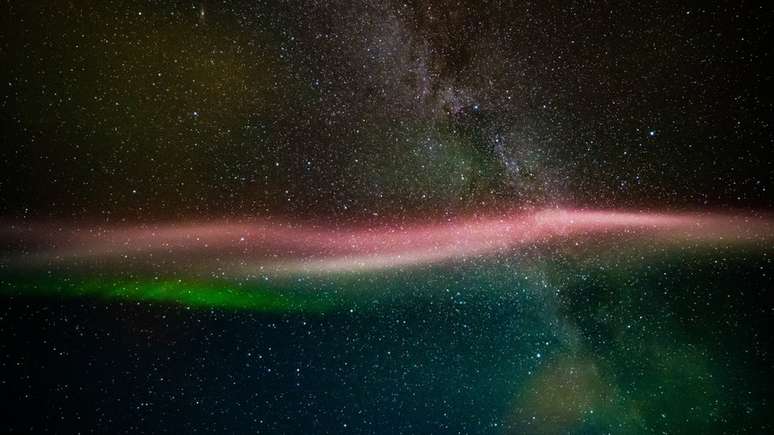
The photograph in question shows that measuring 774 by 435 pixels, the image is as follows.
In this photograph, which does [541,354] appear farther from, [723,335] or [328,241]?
[328,241]

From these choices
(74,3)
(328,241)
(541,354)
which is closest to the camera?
(74,3)

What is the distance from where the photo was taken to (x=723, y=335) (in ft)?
3.69

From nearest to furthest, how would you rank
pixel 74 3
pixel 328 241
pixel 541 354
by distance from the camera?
pixel 74 3 → pixel 328 241 → pixel 541 354

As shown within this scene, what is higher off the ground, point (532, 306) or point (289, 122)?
point (289, 122)

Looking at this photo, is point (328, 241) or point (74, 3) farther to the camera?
point (328, 241)

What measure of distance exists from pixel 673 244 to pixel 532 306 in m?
0.36

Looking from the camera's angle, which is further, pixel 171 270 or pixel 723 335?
pixel 723 335

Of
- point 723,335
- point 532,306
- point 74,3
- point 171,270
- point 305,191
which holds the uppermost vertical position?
point 74,3

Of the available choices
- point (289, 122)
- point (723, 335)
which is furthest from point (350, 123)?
point (723, 335)

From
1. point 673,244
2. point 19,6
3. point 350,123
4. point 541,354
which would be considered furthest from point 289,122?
point 673,244

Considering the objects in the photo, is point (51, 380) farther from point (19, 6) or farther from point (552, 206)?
point (552, 206)

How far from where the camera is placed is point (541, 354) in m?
1.14

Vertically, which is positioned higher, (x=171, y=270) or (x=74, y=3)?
(x=74, y=3)

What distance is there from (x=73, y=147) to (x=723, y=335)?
1.56m
